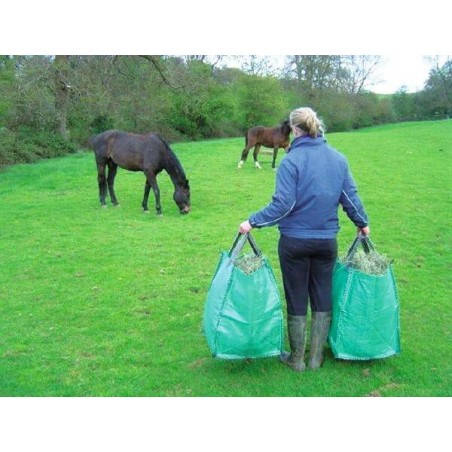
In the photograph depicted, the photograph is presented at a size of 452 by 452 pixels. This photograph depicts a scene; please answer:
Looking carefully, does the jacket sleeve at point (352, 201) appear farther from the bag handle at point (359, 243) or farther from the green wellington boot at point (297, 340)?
the green wellington boot at point (297, 340)

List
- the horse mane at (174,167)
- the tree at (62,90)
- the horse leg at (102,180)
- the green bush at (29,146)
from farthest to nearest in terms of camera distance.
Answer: the tree at (62,90)
the green bush at (29,146)
the horse leg at (102,180)
the horse mane at (174,167)

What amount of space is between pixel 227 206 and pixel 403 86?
4189 cm

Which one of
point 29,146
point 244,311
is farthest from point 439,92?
point 244,311

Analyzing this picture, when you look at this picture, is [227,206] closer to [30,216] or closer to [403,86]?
[30,216]

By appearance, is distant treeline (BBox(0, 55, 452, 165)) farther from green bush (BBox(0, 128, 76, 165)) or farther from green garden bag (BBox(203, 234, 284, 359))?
green garden bag (BBox(203, 234, 284, 359))

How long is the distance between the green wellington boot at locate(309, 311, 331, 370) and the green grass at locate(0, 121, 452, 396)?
0.35 ft

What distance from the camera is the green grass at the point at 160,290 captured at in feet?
14.8

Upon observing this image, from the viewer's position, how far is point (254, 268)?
4.27 m

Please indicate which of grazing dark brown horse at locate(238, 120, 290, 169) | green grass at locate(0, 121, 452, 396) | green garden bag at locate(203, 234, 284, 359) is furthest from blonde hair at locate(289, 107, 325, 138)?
grazing dark brown horse at locate(238, 120, 290, 169)

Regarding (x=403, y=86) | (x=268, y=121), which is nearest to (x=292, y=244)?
(x=268, y=121)

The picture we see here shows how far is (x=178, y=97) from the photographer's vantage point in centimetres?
3136

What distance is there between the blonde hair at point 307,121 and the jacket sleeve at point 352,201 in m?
0.48

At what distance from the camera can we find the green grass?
14.8 feet

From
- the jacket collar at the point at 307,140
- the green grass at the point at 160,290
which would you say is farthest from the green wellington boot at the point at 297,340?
the jacket collar at the point at 307,140
